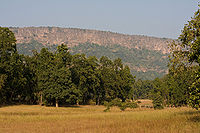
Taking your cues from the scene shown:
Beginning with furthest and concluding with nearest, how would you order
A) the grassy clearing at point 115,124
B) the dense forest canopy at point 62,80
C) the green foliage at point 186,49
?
the dense forest canopy at point 62,80 < the green foliage at point 186,49 < the grassy clearing at point 115,124

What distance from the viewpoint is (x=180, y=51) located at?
20.9 meters

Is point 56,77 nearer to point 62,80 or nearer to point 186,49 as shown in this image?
point 62,80

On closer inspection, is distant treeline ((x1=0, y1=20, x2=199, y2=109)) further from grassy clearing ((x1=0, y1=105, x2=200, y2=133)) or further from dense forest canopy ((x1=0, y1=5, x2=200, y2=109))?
grassy clearing ((x1=0, y1=105, x2=200, y2=133))

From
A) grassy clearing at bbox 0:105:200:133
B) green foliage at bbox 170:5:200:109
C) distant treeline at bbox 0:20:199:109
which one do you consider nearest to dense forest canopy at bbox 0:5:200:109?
distant treeline at bbox 0:20:199:109

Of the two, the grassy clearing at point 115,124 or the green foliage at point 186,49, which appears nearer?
the grassy clearing at point 115,124

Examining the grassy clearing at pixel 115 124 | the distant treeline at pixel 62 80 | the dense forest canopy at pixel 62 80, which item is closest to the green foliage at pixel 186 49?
the grassy clearing at pixel 115 124

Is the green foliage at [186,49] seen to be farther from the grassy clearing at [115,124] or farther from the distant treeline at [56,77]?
the distant treeline at [56,77]

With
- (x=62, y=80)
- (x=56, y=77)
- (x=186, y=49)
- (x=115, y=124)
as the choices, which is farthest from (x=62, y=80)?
(x=186, y=49)

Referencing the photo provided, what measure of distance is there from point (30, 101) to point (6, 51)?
885 inches

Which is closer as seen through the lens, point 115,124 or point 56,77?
point 115,124

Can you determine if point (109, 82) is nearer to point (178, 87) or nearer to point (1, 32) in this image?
point (178, 87)

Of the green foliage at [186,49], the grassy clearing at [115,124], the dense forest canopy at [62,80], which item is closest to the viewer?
the grassy clearing at [115,124]

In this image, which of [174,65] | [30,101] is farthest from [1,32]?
[174,65]

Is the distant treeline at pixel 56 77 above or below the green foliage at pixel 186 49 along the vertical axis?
below
